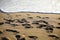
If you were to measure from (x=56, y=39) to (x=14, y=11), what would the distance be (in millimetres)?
683

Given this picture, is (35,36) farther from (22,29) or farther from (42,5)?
(42,5)

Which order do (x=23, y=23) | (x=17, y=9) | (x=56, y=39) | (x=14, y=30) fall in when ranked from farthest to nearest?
(x=17, y=9) < (x=23, y=23) < (x=14, y=30) < (x=56, y=39)

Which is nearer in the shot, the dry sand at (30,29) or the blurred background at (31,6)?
the dry sand at (30,29)

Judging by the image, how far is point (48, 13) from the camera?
4.93 feet

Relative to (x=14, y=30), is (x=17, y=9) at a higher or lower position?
higher

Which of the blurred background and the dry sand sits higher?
the blurred background

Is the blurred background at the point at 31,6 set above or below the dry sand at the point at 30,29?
above

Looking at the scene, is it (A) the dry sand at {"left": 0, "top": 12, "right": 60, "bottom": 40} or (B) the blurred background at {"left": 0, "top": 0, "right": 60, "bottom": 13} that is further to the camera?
(B) the blurred background at {"left": 0, "top": 0, "right": 60, "bottom": 13}

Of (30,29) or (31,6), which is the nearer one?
(30,29)

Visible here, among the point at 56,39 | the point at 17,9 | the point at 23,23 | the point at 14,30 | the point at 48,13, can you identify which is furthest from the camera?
the point at 17,9

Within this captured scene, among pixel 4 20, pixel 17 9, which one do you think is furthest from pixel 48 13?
pixel 4 20

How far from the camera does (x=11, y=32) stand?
1087 mm

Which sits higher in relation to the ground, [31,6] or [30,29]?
[31,6]

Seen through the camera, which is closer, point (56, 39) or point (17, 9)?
point (56, 39)
